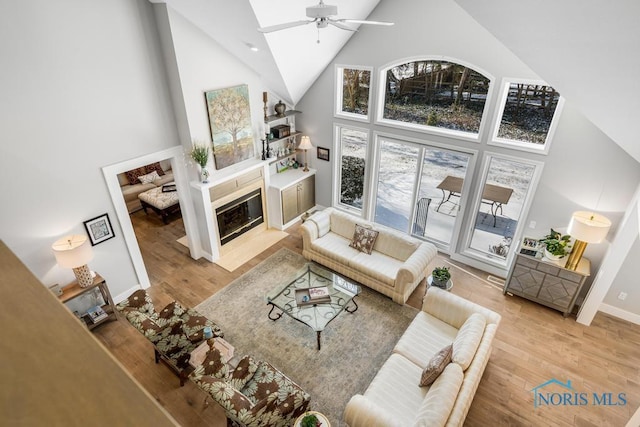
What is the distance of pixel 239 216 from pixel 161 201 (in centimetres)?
206

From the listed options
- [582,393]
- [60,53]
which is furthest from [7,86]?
[582,393]

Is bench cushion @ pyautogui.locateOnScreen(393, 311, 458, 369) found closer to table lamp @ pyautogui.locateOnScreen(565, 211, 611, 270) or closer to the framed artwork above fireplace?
table lamp @ pyautogui.locateOnScreen(565, 211, 611, 270)

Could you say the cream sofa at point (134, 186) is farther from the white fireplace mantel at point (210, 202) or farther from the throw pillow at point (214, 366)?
the throw pillow at point (214, 366)

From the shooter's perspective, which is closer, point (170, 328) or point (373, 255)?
point (170, 328)

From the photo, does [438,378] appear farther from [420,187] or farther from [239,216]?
[239,216]

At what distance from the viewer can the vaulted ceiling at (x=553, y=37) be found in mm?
2048

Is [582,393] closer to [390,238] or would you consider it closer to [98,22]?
[390,238]

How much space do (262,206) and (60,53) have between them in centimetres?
399

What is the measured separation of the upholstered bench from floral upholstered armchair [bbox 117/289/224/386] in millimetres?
3202

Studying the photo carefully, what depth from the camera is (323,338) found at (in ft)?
16.0

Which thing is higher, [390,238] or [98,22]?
[98,22]

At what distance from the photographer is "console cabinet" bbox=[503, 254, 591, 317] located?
16.3 feet

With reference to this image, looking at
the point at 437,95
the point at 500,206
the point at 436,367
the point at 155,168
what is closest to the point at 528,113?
the point at 437,95

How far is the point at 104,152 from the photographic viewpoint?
4.66 m
